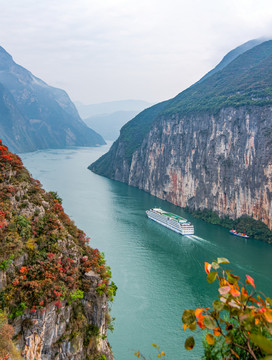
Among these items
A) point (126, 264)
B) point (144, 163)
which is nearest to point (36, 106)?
point (144, 163)

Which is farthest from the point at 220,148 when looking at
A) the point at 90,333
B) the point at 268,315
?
the point at 268,315

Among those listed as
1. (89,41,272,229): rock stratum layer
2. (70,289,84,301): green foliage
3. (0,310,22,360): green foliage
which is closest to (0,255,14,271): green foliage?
(0,310,22,360): green foliage

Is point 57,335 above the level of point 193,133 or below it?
below

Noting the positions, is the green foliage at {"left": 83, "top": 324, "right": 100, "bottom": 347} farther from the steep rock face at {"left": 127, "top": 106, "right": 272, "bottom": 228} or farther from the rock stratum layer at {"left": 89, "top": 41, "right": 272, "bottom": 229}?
the rock stratum layer at {"left": 89, "top": 41, "right": 272, "bottom": 229}

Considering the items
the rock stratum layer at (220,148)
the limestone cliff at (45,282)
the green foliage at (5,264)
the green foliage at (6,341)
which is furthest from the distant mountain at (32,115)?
the green foliage at (6,341)

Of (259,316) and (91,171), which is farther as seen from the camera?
(91,171)

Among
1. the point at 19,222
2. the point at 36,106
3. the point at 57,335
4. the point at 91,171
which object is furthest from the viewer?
the point at 36,106

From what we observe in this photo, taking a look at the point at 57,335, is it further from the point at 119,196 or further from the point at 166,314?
the point at 119,196
